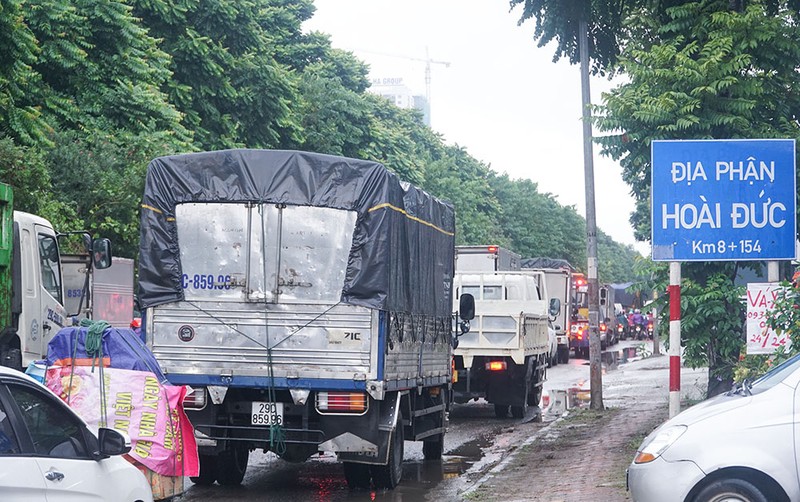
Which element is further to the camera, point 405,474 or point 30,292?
point 30,292

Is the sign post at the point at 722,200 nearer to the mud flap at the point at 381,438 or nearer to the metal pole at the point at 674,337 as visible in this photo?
the metal pole at the point at 674,337

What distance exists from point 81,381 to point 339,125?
36654 millimetres

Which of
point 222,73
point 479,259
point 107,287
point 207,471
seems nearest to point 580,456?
point 207,471

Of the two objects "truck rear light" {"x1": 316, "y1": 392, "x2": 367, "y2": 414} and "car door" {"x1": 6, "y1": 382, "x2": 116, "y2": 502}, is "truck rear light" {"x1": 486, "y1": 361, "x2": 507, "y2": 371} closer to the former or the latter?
"truck rear light" {"x1": 316, "y1": 392, "x2": 367, "y2": 414}

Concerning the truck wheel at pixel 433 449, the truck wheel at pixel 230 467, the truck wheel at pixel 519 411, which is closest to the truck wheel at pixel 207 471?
the truck wheel at pixel 230 467

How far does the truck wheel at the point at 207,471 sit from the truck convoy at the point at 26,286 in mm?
2727

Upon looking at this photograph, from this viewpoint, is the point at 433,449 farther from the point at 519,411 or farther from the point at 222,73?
the point at 222,73

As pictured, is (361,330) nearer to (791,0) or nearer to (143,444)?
(143,444)

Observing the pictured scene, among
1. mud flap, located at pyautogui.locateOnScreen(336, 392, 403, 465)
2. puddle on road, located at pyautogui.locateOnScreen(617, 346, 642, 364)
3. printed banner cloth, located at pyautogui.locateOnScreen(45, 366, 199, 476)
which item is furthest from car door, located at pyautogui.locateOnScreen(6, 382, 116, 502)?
puddle on road, located at pyautogui.locateOnScreen(617, 346, 642, 364)

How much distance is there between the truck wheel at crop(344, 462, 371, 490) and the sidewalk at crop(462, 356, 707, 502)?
1.01 meters

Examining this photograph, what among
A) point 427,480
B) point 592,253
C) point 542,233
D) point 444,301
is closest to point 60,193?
point 592,253

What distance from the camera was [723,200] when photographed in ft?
38.9

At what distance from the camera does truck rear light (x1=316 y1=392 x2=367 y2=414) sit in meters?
11.4

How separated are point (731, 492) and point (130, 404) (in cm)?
415
